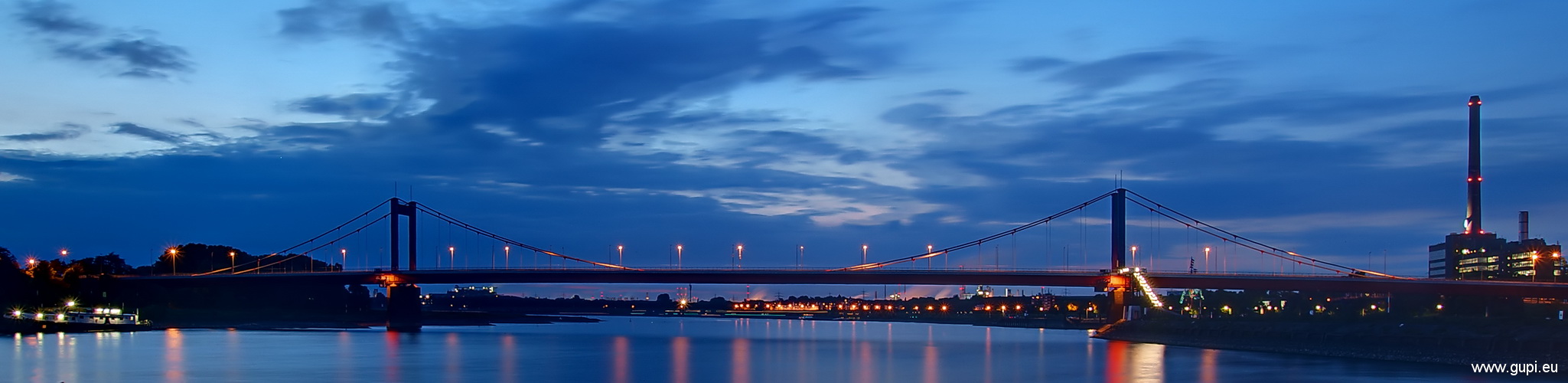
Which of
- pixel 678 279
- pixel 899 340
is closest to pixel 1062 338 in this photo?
pixel 899 340

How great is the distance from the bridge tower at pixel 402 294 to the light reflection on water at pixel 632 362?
2370 cm

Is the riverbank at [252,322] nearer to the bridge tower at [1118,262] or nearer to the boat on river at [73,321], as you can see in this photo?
the boat on river at [73,321]

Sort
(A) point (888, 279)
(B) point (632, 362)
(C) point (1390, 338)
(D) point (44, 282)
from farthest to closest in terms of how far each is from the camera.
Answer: (A) point (888, 279) → (D) point (44, 282) → (B) point (632, 362) → (C) point (1390, 338)

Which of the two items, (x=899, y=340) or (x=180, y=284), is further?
(x=180, y=284)

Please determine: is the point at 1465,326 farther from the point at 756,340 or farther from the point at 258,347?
the point at 258,347

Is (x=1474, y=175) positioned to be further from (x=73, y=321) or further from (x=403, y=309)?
(x=73, y=321)

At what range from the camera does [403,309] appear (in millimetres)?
113625

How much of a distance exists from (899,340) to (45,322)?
192ft

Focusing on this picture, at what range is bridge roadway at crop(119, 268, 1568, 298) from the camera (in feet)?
291

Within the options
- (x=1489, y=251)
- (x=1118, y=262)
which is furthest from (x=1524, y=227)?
(x=1118, y=262)

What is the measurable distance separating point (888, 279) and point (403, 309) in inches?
1752

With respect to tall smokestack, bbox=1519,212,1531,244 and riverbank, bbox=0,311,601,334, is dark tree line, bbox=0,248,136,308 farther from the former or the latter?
tall smokestack, bbox=1519,212,1531,244

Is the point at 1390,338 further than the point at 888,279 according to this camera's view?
No

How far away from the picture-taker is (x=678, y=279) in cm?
10300
